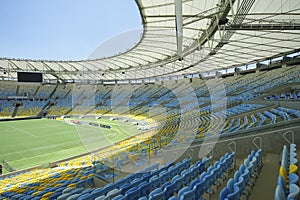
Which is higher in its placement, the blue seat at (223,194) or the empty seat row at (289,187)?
the empty seat row at (289,187)

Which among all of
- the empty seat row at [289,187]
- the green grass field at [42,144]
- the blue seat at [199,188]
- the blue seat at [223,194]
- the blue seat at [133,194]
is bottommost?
the green grass field at [42,144]

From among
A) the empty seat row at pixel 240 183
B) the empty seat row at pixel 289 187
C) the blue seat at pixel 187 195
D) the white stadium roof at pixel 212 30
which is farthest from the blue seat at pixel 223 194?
the white stadium roof at pixel 212 30

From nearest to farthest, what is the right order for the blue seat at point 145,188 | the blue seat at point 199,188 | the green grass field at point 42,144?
the blue seat at point 199,188, the blue seat at point 145,188, the green grass field at point 42,144

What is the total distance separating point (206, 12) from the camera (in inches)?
466

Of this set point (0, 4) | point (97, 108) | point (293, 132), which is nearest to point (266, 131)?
point (293, 132)

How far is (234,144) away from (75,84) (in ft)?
133

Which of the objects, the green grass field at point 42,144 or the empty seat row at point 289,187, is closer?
the empty seat row at point 289,187

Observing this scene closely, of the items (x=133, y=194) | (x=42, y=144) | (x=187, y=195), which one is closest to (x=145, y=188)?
(x=133, y=194)

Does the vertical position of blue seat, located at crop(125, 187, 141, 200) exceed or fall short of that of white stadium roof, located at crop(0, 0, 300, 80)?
it falls short

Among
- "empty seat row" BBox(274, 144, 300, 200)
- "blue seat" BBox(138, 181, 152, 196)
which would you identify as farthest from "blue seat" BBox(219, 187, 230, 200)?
"blue seat" BBox(138, 181, 152, 196)

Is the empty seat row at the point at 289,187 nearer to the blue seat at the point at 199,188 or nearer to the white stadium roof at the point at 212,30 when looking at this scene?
the blue seat at the point at 199,188

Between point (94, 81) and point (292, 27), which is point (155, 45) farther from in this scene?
point (94, 81)

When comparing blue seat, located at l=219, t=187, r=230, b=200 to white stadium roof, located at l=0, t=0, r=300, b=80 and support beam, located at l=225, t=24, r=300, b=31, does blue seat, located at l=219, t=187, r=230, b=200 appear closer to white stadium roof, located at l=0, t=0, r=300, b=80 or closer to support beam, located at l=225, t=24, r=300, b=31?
white stadium roof, located at l=0, t=0, r=300, b=80

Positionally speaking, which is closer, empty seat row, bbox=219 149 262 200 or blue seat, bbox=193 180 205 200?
empty seat row, bbox=219 149 262 200
